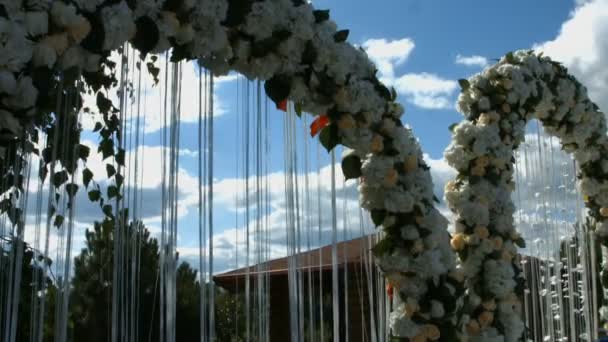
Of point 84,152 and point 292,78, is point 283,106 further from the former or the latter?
point 84,152

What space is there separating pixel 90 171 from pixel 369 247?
1406mm

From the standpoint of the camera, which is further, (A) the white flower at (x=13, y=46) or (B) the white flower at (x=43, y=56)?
(B) the white flower at (x=43, y=56)

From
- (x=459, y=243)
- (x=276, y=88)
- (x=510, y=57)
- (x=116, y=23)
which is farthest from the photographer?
(x=510, y=57)

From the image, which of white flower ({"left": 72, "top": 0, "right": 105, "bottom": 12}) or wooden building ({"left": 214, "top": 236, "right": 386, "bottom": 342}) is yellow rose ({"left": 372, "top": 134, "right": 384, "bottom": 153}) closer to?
wooden building ({"left": 214, "top": 236, "right": 386, "bottom": 342})

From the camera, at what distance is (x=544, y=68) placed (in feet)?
14.4

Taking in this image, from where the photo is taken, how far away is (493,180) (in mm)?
3779

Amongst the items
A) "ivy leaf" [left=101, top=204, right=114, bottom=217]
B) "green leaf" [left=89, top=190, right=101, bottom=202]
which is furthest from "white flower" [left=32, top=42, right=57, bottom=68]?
"green leaf" [left=89, top=190, right=101, bottom=202]

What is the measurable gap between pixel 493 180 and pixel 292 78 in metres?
1.68

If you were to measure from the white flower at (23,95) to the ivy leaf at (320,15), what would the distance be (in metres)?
1.17

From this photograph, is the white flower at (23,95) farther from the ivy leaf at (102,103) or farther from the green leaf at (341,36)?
the ivy leaf at (102,103)

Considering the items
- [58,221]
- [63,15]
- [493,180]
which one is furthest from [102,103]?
[493,180]

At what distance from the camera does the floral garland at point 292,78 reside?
73.0 inches

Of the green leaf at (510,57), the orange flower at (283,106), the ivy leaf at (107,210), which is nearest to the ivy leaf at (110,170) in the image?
the ivy leaf at (107,210)

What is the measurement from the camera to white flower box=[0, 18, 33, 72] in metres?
1.74
